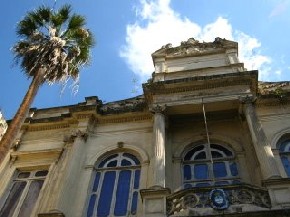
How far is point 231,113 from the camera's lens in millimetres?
15352

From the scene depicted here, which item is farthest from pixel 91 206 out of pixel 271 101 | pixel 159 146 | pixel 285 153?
pixel 271 101

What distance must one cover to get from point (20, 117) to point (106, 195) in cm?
409

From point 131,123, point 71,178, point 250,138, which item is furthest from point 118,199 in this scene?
point 250,138

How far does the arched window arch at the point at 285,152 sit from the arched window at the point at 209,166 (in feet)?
5.23

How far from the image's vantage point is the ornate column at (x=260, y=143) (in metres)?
11.7

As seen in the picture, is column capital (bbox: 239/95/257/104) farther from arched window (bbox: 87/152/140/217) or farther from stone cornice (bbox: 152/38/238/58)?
arched window (bbox: 87/152/140/217)

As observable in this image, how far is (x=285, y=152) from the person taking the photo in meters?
13.8

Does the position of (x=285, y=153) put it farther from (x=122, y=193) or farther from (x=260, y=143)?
(x=122, y=193)

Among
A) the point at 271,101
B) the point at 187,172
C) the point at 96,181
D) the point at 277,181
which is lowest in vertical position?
the point at 277,181

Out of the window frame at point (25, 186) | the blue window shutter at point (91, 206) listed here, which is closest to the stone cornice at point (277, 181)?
the blue window shutter at point (91, 206)

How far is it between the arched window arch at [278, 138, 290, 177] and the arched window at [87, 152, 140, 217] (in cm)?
497

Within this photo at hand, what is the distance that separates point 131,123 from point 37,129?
4.09m

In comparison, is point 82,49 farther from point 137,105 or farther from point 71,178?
point 71,178

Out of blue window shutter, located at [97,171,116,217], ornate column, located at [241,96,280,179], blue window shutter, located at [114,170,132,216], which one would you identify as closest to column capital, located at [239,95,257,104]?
ornate column, located at [241,96,280,179]
